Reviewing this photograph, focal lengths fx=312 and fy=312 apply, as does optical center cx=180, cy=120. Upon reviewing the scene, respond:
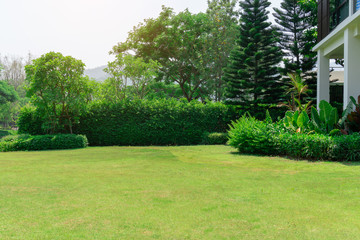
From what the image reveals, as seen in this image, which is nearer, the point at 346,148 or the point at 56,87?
the point at 346,148

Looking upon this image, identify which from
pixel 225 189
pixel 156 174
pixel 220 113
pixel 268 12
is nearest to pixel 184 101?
pixel 220 113

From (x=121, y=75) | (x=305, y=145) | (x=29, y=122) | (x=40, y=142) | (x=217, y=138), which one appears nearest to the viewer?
(x=305, y=145)

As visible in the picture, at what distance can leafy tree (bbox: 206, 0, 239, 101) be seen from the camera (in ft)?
80.5

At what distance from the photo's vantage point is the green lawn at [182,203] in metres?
3.25

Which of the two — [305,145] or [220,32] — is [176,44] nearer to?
[220,32]

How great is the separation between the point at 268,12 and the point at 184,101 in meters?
7.04

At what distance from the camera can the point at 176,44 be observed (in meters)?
27.2

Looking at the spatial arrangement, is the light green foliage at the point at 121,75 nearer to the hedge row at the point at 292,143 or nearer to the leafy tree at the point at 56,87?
the leafy tree at the point at 56,87

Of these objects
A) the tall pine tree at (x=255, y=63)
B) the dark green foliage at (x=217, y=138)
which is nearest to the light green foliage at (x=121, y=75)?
the tall pine tree at (x=255, y=63)

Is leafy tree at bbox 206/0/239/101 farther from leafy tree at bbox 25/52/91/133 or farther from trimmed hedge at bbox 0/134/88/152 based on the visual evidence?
trimmed hedge at bbox 0/134/88/152

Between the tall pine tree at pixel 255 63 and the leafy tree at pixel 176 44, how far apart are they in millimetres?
7634

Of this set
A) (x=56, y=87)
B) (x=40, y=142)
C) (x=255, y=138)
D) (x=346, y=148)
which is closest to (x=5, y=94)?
(x=56, y=87)

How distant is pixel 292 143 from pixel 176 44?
791 inches

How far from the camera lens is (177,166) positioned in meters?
7.58
